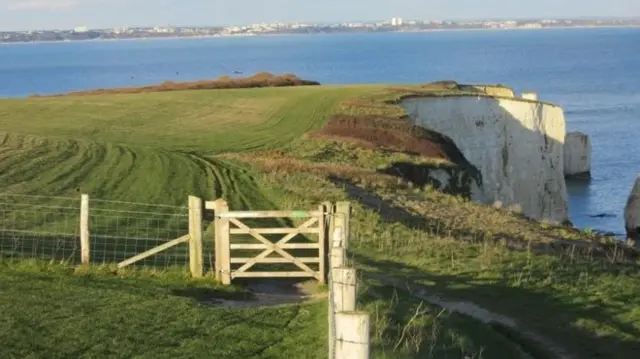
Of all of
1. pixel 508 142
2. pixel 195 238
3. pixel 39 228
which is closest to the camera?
pixel 195 238

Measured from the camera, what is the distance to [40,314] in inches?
556

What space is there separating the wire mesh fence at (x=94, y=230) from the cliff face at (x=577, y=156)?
161ft

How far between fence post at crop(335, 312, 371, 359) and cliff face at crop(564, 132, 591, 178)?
2568 inches

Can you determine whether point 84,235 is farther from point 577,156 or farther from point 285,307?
point 577,156

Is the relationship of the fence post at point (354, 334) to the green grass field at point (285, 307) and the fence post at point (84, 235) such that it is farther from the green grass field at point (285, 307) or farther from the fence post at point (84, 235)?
the fence post at point (84, 235)

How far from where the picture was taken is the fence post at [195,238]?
1766 cm

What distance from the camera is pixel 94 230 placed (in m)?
22.4

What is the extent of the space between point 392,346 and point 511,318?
522cm

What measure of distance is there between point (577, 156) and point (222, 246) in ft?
184

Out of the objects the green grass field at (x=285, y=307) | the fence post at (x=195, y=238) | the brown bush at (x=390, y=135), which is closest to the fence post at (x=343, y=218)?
the green grass field at (x=285, y=307)

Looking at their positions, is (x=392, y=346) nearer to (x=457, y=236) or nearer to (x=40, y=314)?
(x=40, y=314)

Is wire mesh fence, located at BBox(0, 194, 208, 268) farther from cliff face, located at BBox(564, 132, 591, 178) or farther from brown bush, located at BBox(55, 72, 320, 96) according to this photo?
brown bush, located at BBox(55, 72, 320, 96)

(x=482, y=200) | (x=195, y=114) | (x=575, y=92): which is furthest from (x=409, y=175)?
(x=575, y=92)

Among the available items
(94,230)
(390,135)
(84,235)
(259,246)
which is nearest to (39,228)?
(94,230)
